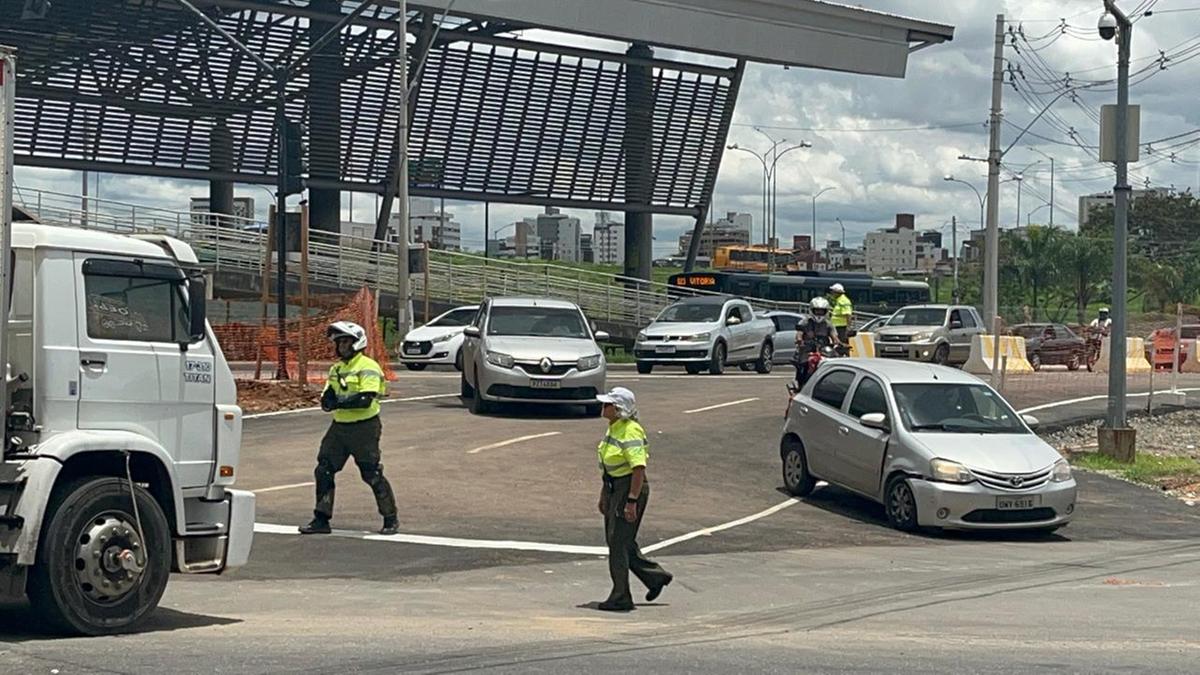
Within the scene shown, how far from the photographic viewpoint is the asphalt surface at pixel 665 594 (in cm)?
939

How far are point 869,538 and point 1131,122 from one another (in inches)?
409

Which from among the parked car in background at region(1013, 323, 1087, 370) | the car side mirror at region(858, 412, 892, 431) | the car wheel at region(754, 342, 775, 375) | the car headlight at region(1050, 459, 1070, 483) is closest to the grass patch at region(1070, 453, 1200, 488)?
the car headlight at region(1050, 459, 1070, 483)

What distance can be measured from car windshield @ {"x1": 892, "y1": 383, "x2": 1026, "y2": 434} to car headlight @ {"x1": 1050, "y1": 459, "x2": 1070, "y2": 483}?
0.78 meters

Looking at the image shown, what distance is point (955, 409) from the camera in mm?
17828

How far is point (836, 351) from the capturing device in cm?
2347

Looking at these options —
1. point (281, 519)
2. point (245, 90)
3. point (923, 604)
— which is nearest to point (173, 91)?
point (245, 90)

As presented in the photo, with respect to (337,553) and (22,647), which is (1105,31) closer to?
(337,553)

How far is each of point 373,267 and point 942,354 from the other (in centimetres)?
1843

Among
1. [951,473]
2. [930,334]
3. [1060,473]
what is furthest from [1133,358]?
[951,473]

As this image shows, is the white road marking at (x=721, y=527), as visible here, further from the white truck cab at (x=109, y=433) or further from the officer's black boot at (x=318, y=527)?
the white truck cab at (x=109, y=433)

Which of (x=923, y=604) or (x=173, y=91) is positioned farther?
(x=173, y=91)

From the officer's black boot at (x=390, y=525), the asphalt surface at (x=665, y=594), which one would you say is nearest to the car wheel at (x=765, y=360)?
the asphalt surface at (x=665, y=594)

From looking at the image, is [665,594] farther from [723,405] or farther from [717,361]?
[717,361]

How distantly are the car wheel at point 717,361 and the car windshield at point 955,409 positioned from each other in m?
16.1
